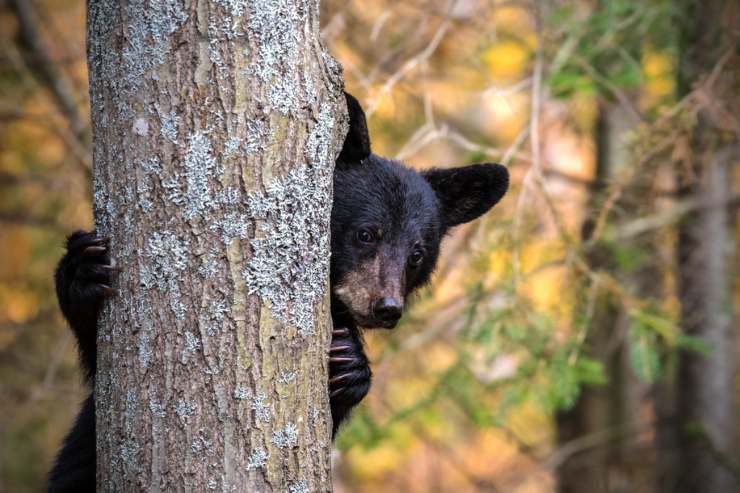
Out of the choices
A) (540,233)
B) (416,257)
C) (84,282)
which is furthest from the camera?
(540,233)

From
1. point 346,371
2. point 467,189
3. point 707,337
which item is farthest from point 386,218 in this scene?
point 707,337

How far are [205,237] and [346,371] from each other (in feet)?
3.05

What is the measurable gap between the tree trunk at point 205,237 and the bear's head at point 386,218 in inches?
24.7

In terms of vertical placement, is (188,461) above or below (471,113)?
below

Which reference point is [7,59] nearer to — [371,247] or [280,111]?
[371,247]

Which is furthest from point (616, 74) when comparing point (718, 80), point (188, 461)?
point (188, 461)

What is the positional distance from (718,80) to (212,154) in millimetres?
3452

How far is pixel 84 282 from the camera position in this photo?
2.43 meters

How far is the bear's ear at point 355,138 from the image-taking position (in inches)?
109

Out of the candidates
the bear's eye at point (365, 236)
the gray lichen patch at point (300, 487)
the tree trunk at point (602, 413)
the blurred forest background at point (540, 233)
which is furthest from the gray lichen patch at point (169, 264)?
the tree trunk at point (602, 413)

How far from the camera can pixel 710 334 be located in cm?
613

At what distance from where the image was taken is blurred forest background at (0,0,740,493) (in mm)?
4727

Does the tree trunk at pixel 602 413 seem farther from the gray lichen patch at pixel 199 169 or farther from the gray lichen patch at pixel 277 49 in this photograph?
the gray lichen patch at pixel 199 169

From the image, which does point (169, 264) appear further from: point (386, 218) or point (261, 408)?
point (386, 218)
